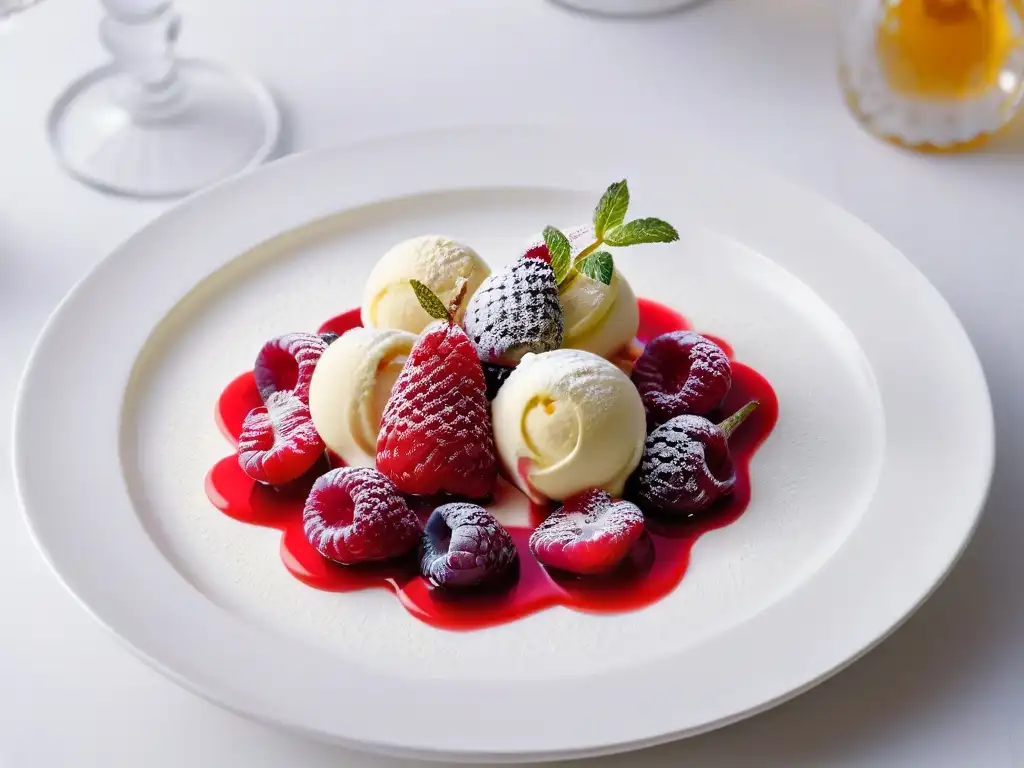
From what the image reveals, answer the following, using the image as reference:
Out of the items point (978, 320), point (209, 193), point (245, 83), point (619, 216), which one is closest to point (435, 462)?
point (619, 216)

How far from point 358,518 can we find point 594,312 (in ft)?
1.22

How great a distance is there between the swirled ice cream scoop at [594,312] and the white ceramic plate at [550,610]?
0.52 ft

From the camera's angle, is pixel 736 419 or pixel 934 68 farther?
pixel 934 68

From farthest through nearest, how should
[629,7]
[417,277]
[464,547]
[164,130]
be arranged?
[629,7], [164,130], [417,277], [464,547]

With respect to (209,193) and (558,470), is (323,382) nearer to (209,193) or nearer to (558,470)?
(558,470)

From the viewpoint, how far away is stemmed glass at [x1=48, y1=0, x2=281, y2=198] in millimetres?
1879

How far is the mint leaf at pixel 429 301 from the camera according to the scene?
1376 mm

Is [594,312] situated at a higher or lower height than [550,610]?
higher

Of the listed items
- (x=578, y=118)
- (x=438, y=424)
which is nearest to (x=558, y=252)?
(x=438, y=424)

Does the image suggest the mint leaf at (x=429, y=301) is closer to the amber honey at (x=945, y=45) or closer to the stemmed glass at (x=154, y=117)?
the stemmed glass at (x=154, y=117)

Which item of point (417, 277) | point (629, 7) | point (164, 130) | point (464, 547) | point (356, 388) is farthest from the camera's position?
point (629, 7)

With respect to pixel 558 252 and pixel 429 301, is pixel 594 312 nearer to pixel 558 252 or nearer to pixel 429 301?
pixel 558 252

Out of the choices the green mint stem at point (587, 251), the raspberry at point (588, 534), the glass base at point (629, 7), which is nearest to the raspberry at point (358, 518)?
the raspberry at point (588, 534)

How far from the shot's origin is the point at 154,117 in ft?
6.54
